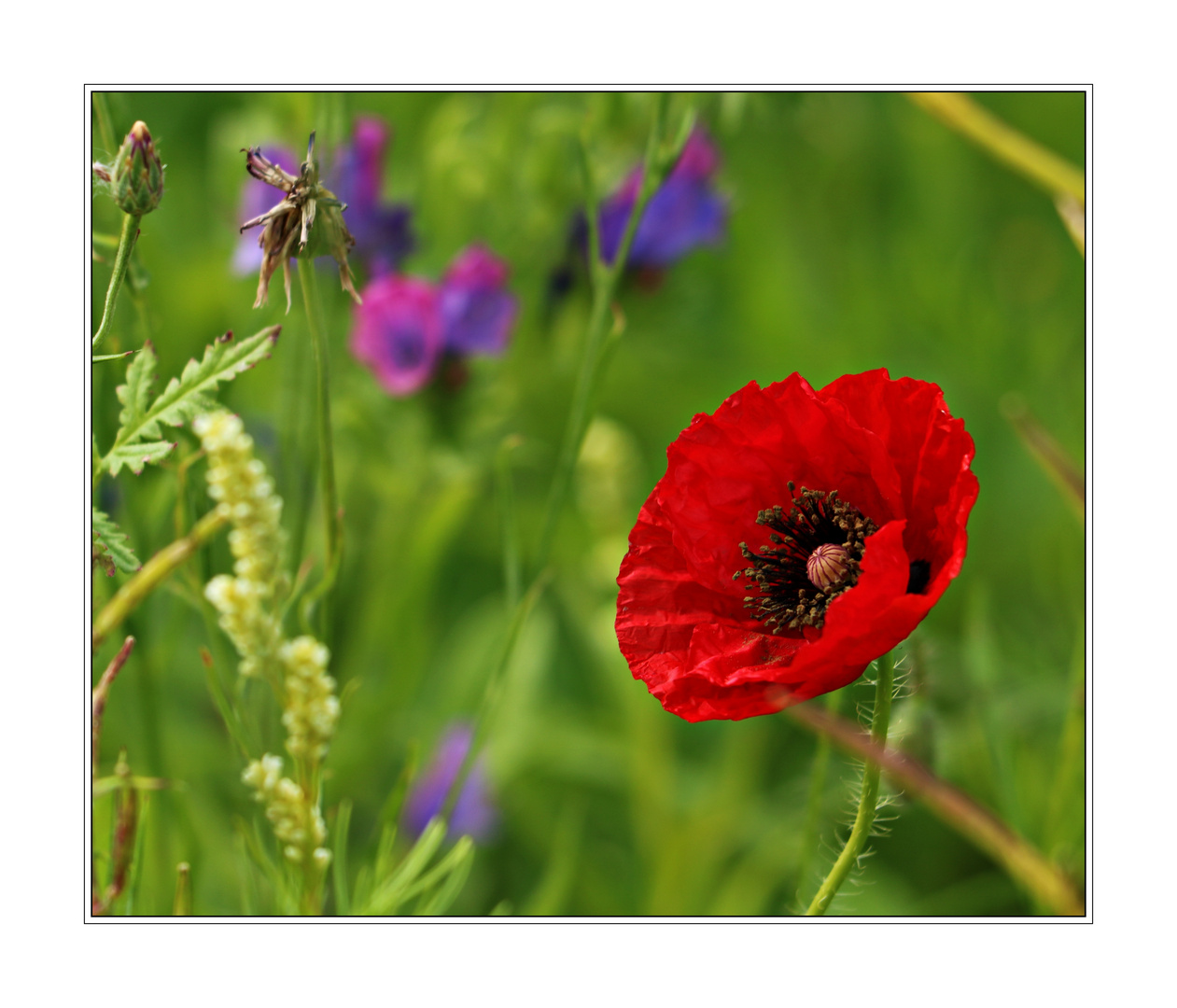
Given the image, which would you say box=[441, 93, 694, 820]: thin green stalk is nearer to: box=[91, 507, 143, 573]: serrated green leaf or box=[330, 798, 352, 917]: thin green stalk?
box=[330, 798, 352, 917]: thin green stalk

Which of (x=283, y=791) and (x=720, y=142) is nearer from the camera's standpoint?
(x=283, y=791)

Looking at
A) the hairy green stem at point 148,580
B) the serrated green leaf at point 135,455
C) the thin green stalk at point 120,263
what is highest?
the thin green stalk at point 120,263

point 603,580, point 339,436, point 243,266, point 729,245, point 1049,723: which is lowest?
point 1049,723

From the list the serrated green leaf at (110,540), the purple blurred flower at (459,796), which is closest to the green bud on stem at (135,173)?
the serrated green leaf at (110,540)

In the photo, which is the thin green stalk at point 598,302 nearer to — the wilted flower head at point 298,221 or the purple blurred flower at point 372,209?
the wilted flower head at point 298,221

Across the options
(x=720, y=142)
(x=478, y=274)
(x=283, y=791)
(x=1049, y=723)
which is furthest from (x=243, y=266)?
(x=1049, y=723)

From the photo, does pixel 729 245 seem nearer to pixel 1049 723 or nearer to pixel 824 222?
pixel 824 222

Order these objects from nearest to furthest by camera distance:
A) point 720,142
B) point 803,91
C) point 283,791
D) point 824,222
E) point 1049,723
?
point 283,791 → point 803,91 → point 1049,723 → point 720,142 → point 824,222
